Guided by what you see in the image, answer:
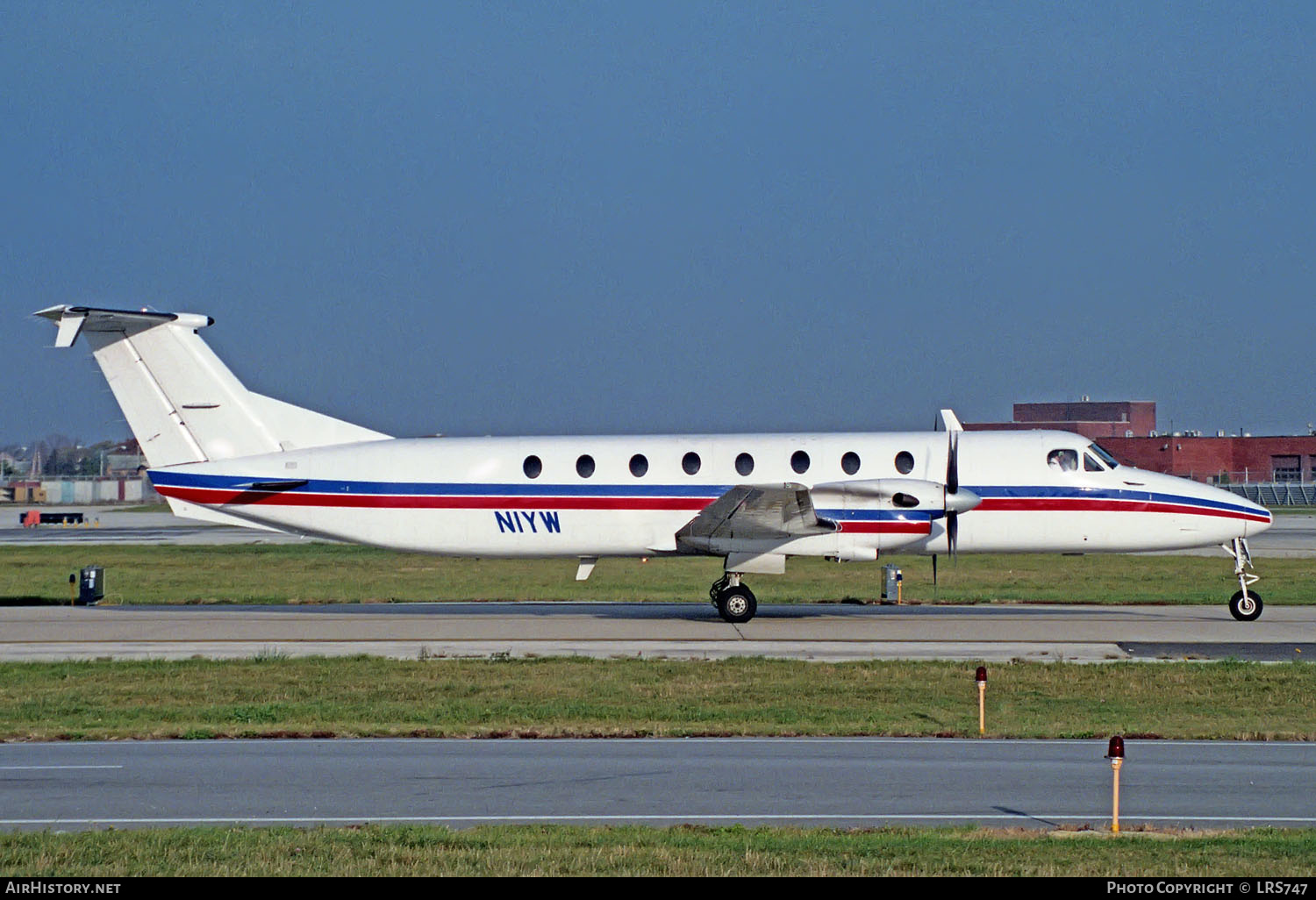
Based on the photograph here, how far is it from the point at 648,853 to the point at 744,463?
17.3 meters

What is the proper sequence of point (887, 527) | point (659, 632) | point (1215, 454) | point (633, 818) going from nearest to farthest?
point (633, 818) < point (659, 632) < point (887, 527) < point (1215, 454)

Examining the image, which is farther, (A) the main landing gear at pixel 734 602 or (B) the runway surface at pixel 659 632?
(A) the main landing gear at pixel 734 602

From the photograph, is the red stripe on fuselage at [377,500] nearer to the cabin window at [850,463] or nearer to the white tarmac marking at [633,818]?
the cabin window at [850,463]

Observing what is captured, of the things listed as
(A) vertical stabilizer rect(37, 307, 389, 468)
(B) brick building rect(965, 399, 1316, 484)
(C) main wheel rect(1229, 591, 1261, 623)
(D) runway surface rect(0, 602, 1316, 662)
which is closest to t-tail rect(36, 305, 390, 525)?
(A) vertical stabilizer rect(37, 307, 389, 468)

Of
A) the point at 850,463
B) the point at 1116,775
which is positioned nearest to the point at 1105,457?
the point at 850,463

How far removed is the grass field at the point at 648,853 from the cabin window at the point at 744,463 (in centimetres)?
1625

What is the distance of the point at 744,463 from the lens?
26.3 meters

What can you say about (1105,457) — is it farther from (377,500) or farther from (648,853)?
(648,853)

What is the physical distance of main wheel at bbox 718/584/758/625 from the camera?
85.1 ft

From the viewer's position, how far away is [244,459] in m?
26.6

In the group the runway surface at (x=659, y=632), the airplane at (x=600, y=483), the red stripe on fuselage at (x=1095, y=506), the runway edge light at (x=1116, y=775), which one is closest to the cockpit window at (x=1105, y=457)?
the airplane at (x=600, y=483)

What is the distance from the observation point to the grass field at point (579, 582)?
33.5 metres

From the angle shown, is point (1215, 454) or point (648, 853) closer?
point (648, 853)

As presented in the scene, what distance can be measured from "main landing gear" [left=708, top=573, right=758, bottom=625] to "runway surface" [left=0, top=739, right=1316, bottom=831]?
1107 centimetres
